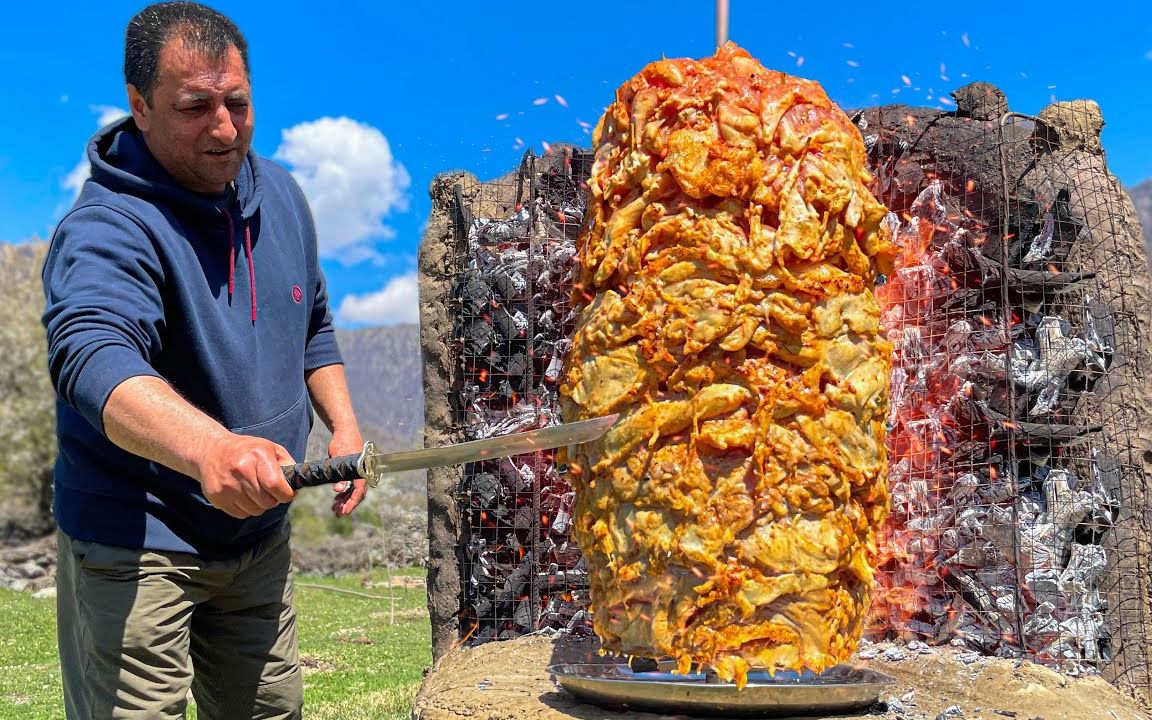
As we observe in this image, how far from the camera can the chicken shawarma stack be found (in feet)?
8.53

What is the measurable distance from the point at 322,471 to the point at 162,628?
906 mm

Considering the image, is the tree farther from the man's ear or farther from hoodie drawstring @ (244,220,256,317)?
the man's ear

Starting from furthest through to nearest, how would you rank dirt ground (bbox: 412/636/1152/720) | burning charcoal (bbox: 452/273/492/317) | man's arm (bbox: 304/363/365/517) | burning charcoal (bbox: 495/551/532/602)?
burning charcoal (bbox: 452/273/492/317) < burning charcoal (bbox: 495/551/532/602) < man's arm (bbox: 304/363/365/517) < dirt ground (bbox: 412/636/1152/720)

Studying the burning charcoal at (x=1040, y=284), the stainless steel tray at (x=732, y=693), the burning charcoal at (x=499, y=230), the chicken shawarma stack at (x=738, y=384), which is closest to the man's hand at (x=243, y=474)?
the chicken shawarma stack at (x=738, y=384)

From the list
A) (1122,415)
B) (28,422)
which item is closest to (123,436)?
(1122,415)

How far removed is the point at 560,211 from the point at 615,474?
232 cm

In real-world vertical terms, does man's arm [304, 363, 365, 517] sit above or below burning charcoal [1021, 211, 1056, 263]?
below

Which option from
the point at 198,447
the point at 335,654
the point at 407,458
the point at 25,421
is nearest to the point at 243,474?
the point at 198,447

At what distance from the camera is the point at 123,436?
216 centimetres

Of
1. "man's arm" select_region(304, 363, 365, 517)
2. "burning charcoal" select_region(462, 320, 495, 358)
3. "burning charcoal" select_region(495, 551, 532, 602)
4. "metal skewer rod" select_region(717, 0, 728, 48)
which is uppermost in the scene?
"metal skewer rod" select_region(717, 0, 728, 48)

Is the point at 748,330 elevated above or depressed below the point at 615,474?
above

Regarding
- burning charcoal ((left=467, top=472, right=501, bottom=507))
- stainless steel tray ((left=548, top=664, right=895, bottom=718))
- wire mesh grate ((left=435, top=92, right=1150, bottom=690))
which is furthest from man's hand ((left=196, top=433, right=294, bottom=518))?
burning charcoal ((left=467, top=472, right=501, bottom=507))

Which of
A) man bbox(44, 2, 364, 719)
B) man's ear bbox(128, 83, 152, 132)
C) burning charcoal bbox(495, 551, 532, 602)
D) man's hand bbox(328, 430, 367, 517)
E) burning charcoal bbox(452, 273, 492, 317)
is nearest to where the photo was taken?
man bbox(44, 2, 364, 719)

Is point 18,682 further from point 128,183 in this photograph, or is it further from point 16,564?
point 16,564
